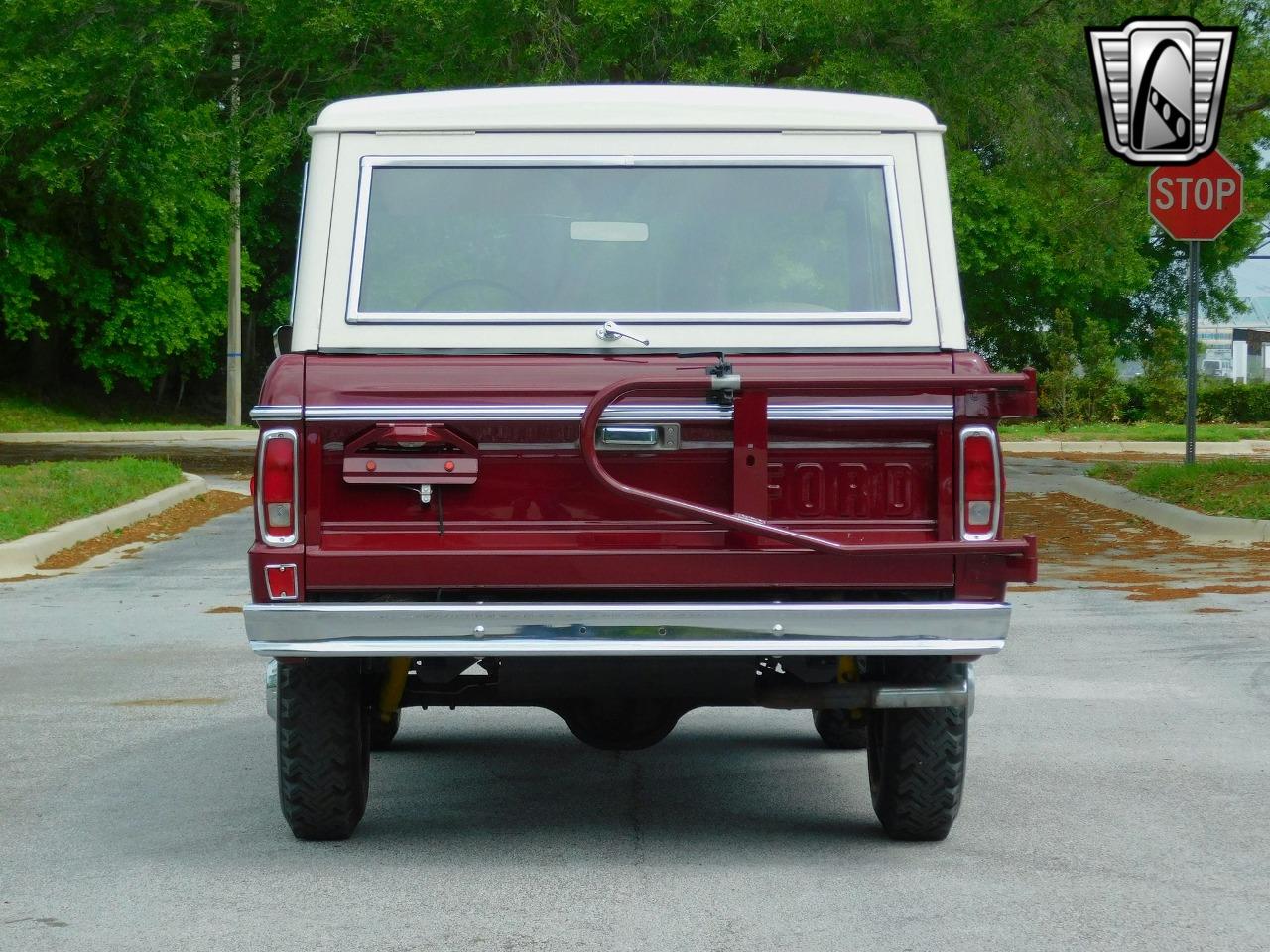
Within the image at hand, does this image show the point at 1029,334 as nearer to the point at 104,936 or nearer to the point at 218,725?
the point at 218,725

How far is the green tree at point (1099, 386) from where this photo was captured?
3697 cm

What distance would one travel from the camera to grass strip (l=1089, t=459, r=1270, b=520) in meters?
16.5

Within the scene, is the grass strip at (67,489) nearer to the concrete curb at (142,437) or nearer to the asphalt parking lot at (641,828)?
the asphalt parking lot at (641,828)

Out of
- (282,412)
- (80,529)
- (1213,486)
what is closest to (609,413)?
(282,412)

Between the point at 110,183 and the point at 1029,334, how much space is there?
27.8 meters

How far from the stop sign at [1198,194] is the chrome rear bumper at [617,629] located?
1665 cm

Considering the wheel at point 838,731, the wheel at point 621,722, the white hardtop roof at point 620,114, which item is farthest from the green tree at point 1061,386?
the white hardtop roof at point 620,114

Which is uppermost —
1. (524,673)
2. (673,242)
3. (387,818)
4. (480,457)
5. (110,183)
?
(110,183)

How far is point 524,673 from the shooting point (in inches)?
217

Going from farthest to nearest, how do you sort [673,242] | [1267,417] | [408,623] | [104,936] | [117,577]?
[1267,417]
[117,577]
[673,242]
[408,623]
[104,936]

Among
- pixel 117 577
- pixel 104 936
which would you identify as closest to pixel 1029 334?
pixel 117 577

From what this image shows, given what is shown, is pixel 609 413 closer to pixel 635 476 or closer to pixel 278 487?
pixel 635 476

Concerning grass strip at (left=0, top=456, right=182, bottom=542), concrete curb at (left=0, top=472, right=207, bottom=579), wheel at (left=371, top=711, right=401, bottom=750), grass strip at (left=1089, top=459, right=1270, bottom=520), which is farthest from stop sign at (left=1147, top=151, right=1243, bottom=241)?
wheel at (left=371, top=711, right=401, bottom=750)

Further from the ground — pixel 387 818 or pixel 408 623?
pixel 408 623
